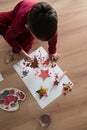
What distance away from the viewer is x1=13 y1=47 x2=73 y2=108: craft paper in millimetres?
1287

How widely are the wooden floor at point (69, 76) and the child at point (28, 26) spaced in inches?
3.7

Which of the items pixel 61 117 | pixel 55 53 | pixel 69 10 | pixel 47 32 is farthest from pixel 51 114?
pixel 69 10

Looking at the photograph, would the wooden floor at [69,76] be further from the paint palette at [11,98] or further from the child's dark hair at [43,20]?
the child's dark hair at [43,20]

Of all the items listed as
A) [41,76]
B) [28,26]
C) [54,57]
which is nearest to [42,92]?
[41,76]

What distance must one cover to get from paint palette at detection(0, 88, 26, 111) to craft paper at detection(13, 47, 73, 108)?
0.06 meters

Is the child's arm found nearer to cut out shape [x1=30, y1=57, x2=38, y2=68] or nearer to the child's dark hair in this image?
cut out shape [x1=30, y1=57, x2=38, y2=68]

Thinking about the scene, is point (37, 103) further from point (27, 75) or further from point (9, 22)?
point (9, 22)

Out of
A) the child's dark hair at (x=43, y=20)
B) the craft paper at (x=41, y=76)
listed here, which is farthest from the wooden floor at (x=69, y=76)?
the child's dark hair at (x=43, y=20)

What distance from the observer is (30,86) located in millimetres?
1315

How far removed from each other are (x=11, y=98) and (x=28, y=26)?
389mm

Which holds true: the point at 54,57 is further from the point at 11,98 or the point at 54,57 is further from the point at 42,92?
the point at 11,98

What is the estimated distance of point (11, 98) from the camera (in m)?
1.29

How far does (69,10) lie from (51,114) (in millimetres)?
658

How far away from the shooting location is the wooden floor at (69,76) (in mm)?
1234
